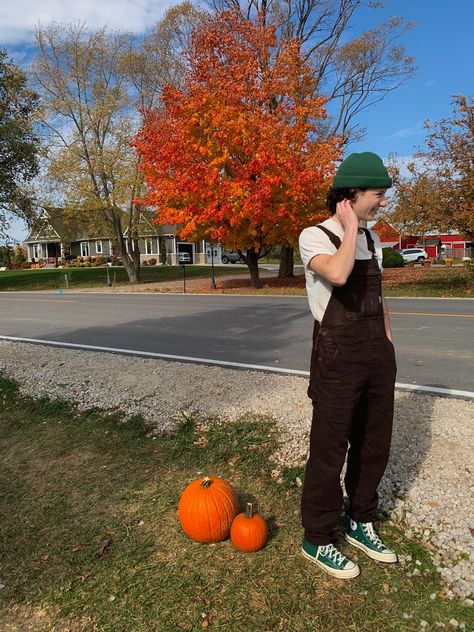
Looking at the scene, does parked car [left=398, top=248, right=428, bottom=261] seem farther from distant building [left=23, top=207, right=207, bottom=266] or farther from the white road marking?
the white road marking

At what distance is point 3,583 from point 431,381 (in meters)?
4.70

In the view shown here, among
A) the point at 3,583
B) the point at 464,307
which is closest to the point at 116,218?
the point at 464,307

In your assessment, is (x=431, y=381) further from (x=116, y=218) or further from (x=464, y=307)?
(x=116, y=218)

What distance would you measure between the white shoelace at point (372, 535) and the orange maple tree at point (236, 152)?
14221mm

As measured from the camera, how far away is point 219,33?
19188 mm

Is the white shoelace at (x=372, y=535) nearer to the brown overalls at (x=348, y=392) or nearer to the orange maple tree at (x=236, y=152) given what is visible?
the brown overalls at (x=348, y=392)

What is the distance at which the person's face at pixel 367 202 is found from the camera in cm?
228

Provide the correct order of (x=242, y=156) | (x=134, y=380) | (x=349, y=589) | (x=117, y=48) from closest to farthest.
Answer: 1. (x=349, y=589)
2. (x=134, y=380)
3. (x=242, y=156)
4. (x=117, y=48)

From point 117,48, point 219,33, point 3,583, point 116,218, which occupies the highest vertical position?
point 117,48

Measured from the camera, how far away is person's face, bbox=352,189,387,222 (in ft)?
7.47

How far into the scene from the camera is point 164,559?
8.85 ft

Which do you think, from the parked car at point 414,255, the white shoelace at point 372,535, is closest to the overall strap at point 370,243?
the white shoelace at point 372,535

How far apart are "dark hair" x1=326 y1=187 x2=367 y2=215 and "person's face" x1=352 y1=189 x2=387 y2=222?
0.02 metres

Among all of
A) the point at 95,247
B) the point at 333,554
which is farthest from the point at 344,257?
the point at 95,247
